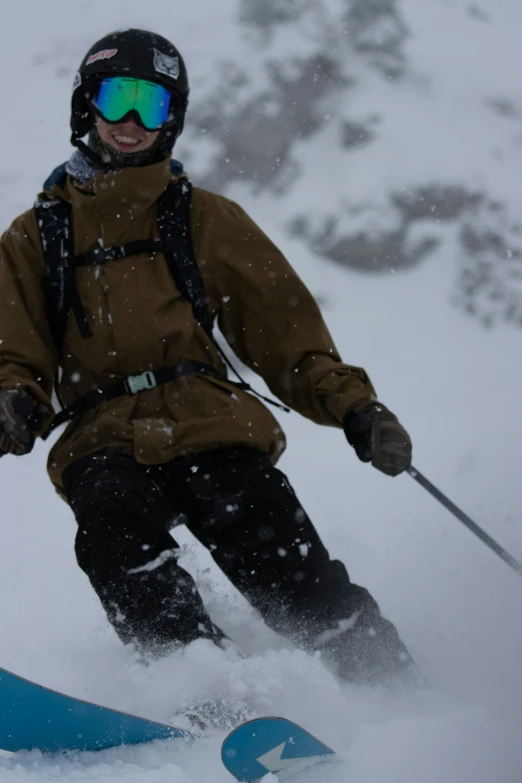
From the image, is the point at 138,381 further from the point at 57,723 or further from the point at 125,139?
the point at 57,723

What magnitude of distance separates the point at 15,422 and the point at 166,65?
1497 mm

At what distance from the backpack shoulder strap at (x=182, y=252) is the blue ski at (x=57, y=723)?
55.3 inches

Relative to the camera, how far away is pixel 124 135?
3.08 metres

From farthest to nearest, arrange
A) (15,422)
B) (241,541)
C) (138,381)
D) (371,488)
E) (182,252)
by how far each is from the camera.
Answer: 1. (371,488)
2. (182,252)
3. (138,381)
4. (241,541)
5. (15,422)

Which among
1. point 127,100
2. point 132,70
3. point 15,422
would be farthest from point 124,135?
point 15,422

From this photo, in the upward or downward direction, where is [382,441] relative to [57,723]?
upward

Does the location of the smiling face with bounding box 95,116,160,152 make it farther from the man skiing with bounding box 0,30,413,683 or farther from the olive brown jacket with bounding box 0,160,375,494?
the olive brown jacket with bounding box 0,160,375,494

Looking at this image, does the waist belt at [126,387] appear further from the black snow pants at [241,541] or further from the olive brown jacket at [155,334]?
the black snow pants at [241,541]

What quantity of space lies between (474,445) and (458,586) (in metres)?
2.30

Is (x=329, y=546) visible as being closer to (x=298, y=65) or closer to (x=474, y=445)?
(x=474, y=445)

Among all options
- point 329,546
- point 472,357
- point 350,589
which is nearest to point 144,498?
point 350,589

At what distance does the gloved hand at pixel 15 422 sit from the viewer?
8.55 ft

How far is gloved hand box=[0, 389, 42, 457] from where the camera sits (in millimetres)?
2607

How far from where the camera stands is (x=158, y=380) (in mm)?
2885
